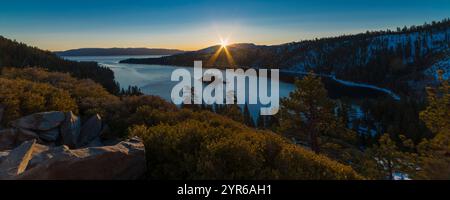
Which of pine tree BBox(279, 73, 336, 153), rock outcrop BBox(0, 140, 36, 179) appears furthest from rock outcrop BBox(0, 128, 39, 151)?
pine tree BBox(279, 73, 336, 153)

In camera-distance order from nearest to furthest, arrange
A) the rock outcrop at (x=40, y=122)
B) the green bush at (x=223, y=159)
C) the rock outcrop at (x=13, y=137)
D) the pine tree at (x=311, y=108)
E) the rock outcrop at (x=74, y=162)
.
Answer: the rock outcrop at (x=74, y=162) → the green bush at (x=223, y=159) → the rock outcrop at (x=13, y=137) → the rock outcrop at (x=40, y=122) → the pine tree at (x=311, y=108)

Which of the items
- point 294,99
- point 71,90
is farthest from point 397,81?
point 71,90

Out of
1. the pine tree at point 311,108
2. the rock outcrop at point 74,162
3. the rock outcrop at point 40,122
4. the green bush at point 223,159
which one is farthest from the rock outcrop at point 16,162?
the pine tree at point 311,108

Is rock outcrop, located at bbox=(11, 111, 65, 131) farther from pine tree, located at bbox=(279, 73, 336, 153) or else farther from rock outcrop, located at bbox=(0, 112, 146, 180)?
pine tree, located at bbox=(279, 73, 336, 153)

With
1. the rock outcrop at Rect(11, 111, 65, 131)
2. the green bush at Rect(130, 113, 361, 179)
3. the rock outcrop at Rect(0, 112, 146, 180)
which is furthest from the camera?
the rock outcrop at Rect(11, 111, 65, 131)

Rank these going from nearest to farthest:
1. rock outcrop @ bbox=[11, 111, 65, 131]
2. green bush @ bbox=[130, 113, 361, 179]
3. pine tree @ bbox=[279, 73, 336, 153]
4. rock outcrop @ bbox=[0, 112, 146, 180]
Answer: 1. rock outcrop @ bbox=[0, 112, 146, 180]
2. green bush @ bbox=[130, 113, 361, 179]
3. rock outcrop @ bbox=[11, 111, 65, 131]
4. pine tree @ bbox=[279, 73, 336, 153]

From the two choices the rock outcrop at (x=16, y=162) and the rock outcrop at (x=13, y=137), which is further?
the rock outcrop at (x=13, y=137)

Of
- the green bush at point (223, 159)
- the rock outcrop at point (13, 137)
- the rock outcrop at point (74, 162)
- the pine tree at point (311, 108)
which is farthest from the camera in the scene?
the pine tree at point (311, 108)

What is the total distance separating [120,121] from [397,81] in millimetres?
195123

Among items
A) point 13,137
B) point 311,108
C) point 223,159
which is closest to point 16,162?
point 223,159

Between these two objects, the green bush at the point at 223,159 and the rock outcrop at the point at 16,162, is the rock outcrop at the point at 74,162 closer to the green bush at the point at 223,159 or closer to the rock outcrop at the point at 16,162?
the rock outcrop at the point at 16,162

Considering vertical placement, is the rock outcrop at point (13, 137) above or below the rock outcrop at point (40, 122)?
below

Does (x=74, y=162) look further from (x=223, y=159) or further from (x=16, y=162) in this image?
(x=223, y=159)
